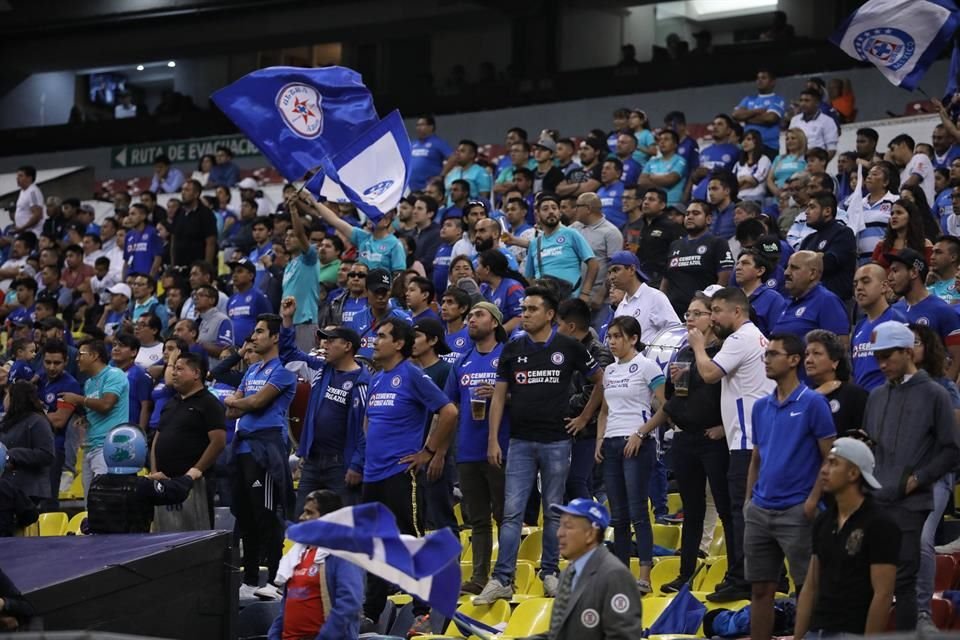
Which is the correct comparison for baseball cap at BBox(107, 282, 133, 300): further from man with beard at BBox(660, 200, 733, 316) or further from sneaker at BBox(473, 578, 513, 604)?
sneaker at BBox(473, 578, 513, 604)

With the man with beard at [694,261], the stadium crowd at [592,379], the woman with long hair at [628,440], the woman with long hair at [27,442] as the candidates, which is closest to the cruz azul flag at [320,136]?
the stadium crowd at [592,379]

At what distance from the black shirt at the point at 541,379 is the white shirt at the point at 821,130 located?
287 inches

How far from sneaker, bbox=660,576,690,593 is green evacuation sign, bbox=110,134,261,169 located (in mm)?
18662

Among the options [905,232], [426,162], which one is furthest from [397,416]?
[426,162]

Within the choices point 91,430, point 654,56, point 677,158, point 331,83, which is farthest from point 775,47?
point 91,430

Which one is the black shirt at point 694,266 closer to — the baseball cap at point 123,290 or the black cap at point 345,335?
the black cap at point 345,335

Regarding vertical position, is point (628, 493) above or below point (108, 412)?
below

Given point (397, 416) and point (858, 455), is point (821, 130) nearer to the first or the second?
point (397, 416)

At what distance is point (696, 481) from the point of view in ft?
30.3

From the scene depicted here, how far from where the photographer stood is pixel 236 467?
407 inches

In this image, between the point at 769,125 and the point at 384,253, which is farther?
the point at 769,125

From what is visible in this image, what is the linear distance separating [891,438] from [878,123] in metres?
11.4

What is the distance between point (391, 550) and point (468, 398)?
9.86 ft

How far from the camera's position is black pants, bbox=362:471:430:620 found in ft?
30.8
